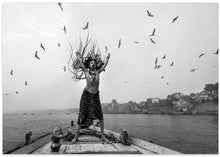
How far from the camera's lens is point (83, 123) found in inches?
226

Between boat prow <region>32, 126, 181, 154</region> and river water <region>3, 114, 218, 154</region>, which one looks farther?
river water <region>3, 114, 218, 154</region>

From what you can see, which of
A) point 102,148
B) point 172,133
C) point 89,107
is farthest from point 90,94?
point 172,133

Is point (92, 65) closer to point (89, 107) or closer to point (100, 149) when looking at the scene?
point (89, 107)

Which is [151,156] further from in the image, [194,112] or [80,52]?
[194,112]

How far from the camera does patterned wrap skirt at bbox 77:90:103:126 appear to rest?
573 centimetres

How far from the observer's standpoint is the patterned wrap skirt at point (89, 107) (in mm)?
5734

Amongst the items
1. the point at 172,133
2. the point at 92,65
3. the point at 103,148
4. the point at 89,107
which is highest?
the point at 92,65

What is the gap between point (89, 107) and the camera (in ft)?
19.0

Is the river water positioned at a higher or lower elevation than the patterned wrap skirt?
lower

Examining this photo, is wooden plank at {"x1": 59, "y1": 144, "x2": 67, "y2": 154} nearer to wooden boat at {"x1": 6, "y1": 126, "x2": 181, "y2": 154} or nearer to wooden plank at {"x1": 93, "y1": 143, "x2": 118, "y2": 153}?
wooden boat at {"x1": 6, "y1": 126, "x2": 181, "y2": 154}

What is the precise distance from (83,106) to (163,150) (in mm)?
2327

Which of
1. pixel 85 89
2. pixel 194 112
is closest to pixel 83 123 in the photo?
pixel 85 89

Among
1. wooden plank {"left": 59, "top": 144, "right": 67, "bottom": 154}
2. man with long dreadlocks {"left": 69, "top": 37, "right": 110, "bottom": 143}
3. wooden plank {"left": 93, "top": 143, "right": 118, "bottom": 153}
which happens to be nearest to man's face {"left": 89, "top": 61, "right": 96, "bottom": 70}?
man with long dreadlocks {"left": 69, "top": 37, "right": 110, "bottom": 143}

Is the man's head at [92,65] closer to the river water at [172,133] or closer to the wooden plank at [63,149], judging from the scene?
the wooden plank at [63,149]
